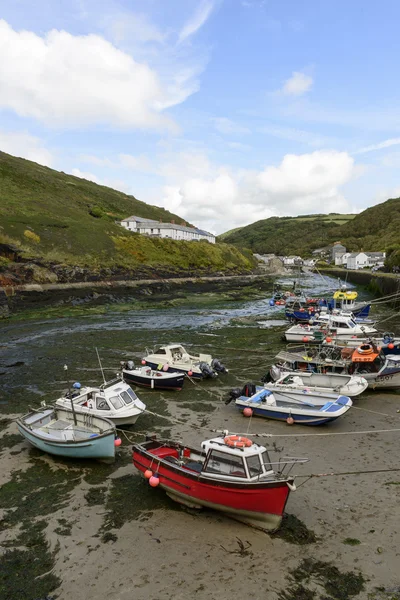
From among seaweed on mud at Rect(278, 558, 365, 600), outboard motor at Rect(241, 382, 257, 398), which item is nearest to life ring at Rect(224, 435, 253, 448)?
seaweed on mud at Rect(278, 558, 365, 600)

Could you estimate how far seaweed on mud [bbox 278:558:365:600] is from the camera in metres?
9.67

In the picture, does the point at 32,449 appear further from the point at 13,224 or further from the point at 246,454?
the point at 13,224

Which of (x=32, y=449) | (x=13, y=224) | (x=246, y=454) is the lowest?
(x=32, y=449)

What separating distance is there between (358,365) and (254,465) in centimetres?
1594

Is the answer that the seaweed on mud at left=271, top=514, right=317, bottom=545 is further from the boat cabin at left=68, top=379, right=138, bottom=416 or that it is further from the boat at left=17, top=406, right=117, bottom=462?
the boat cabin at left=68, top=379, right=138, bottom=416

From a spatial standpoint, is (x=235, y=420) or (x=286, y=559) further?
(x=235, y=420)

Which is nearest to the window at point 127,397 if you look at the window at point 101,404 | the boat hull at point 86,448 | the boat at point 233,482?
the window at point 101,404

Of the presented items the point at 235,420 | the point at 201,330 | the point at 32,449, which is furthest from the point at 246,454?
the point at 201,330

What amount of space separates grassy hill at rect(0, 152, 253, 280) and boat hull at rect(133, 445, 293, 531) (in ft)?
210

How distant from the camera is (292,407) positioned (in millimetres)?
20969

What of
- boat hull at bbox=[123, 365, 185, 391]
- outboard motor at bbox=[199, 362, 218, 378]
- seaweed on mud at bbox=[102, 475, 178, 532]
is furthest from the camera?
outboard motor at bbox=[199, 362, 218, 378]

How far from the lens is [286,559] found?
10.9 meters

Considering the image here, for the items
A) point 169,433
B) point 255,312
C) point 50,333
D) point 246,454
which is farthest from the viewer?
point 255,312

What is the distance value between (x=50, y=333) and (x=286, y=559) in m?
37.3
